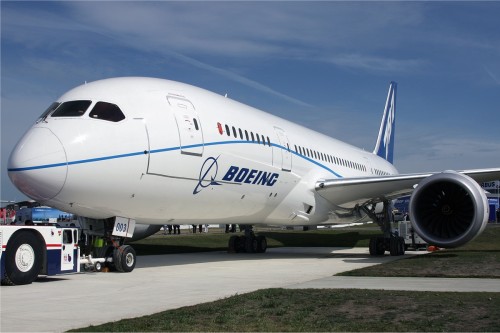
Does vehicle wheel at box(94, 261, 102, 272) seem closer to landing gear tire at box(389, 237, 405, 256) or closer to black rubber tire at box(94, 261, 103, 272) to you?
black rubber tire at box(94, 261, 103, 272)

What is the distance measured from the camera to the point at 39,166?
959 cm

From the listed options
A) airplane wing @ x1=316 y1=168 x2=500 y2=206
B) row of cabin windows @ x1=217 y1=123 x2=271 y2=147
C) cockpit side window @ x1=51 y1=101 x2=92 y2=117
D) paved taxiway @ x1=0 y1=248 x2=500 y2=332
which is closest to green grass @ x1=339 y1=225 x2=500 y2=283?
paved taxiway @ x1=0 y1=248 x2=500 y2=332

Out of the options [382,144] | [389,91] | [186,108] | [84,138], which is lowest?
[84,138]

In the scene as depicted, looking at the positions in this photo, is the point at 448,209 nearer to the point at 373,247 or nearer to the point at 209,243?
the point at 373,247

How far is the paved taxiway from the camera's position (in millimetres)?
6695

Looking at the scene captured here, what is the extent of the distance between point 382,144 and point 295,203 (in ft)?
52.0

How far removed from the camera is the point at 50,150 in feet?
32.0

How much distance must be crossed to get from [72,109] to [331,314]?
6.57 meters

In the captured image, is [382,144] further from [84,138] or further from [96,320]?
[96,320]

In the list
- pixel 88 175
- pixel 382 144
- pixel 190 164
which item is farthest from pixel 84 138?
pixel 382 144

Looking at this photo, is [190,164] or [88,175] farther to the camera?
[190,164]

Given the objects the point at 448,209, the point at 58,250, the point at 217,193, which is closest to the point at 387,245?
the point at 448,209

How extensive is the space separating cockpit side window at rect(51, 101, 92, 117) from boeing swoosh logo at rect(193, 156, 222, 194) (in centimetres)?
276

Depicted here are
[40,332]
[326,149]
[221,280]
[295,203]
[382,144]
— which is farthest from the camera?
[382,144]
